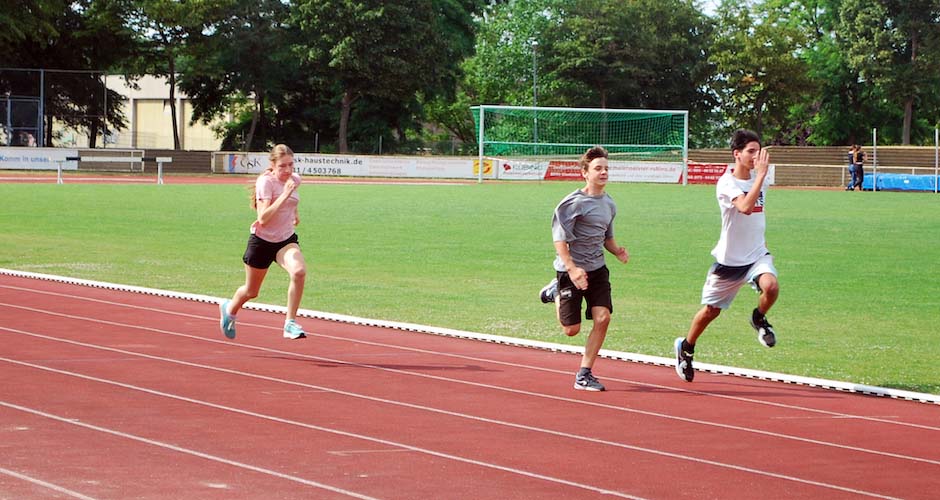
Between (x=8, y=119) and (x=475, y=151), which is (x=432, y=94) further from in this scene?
(x=8, y=119)

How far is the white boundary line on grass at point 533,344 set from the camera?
Result: 912 centimetres

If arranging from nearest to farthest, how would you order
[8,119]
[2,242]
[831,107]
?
[2,242] → [8,119] → [831,107]

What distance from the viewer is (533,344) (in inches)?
439

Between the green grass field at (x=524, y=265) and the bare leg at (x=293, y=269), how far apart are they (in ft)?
Answer: 6.64

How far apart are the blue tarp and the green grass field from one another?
17.2 metres

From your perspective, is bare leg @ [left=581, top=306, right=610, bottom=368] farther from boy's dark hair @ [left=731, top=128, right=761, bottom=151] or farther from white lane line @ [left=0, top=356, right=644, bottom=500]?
white lane line @ [left=0, top=356, right=644, bottom=500]

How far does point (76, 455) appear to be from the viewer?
21.3 feet

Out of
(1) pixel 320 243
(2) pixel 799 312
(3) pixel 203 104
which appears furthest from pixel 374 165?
(2) pixel 799 312

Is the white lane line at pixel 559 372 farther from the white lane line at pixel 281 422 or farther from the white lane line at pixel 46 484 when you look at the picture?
the white lane line at pixel 46 484

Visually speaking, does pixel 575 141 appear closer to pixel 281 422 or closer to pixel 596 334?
pixel 596 334

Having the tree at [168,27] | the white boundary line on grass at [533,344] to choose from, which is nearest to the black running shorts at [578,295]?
the white boundary line on grass at [533,344]

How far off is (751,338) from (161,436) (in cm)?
640

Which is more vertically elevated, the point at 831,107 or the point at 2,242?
the point at 831,107

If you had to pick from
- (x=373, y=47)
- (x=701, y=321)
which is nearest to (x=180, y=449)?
(x=701, y=321)
